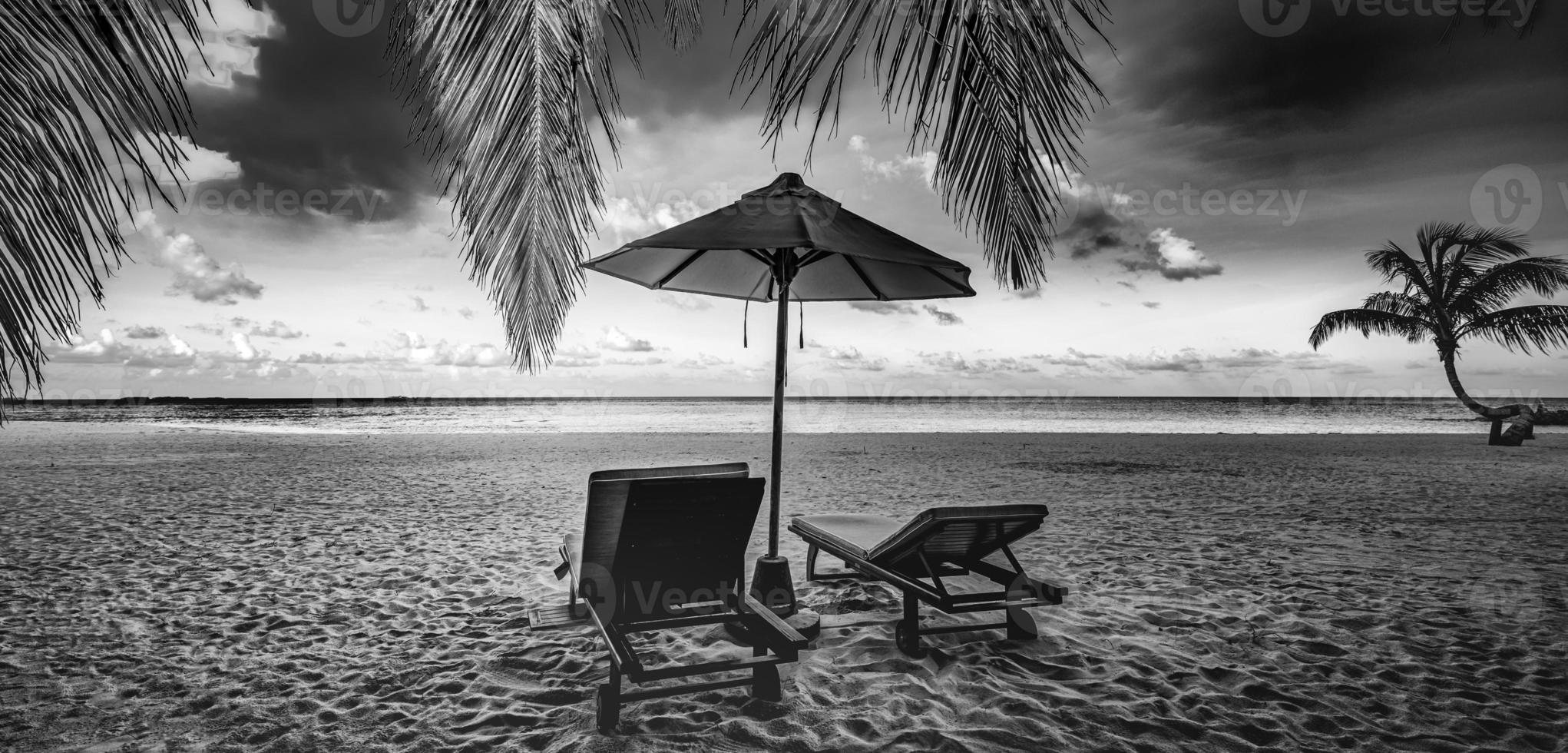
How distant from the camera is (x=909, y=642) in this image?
3414mm

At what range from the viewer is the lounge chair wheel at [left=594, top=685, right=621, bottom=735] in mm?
2613

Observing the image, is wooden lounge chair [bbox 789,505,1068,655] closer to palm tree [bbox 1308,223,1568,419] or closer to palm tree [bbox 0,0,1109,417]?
palm tree [bbox 0,0,1109,417]

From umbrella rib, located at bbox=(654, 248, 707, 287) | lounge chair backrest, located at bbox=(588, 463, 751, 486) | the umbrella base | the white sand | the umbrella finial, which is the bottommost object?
the white sand

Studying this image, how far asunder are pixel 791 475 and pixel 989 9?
9556mm

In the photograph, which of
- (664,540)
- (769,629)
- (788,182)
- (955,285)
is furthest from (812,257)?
(769,629)

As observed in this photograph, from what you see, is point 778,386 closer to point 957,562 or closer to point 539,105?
point 957,562

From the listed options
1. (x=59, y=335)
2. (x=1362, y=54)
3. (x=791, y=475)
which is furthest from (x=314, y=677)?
(x=1362, y=54)

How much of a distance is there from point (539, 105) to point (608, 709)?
2731mm

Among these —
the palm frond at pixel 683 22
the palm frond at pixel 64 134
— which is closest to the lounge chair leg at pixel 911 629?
the palm frond at pixel 64 134

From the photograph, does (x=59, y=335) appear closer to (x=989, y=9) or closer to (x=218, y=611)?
(x=989, y=9)

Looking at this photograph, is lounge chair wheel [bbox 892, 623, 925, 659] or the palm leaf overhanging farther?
lounge chair wheel [bbox 892, 623, 925, 659]

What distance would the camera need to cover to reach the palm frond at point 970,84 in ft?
3.38

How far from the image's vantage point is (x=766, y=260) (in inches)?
157

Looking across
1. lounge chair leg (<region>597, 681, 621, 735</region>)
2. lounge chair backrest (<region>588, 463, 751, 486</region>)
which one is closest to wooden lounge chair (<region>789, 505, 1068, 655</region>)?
lounge chair backrest (<region>588, 463, 751, 486</region>)
